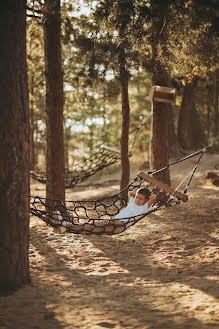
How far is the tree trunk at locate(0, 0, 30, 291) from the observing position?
3.01 meters

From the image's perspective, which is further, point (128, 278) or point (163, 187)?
point (163, 187)

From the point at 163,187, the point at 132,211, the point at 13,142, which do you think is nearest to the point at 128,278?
the point at 132,211

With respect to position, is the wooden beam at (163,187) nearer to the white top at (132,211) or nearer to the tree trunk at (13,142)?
the white top at (132,211)

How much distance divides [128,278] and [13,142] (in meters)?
1.57

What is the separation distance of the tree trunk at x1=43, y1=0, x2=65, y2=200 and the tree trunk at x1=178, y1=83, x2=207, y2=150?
6.04 meters

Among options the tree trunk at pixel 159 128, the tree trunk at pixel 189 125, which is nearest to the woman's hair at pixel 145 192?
the tree trunk at pixel 159 128

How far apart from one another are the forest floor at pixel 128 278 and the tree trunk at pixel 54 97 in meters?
0.74

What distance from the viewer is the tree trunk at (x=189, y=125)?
1069 cm

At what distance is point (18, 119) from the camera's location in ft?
10.1

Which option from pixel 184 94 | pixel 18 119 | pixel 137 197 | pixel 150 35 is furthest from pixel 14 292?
pixel 184 94

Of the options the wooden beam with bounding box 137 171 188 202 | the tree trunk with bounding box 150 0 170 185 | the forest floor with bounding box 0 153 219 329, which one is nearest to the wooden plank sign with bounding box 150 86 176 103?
the tree trunk with bounding box 150 0 170 185

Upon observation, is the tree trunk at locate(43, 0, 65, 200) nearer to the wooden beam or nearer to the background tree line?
the background tree line

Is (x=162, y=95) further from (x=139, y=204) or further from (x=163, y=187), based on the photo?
(x=139, y=204)

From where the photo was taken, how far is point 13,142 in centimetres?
304
